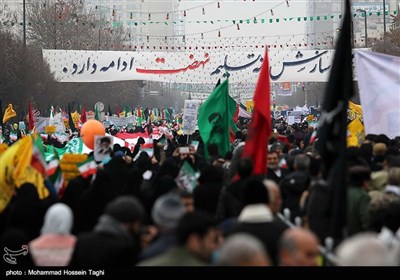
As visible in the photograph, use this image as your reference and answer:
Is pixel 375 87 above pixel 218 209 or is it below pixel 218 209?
above

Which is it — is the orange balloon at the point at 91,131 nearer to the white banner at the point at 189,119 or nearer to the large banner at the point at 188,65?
the white banner at the point at 189,119

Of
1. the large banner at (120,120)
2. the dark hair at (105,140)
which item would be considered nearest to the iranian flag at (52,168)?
the dark hair at (105,140)

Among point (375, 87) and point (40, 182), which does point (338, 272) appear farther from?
point (375, 87)

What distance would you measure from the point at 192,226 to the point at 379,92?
9564 mm

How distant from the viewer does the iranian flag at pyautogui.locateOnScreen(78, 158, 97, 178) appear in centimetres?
1147

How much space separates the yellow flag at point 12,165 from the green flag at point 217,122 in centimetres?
519

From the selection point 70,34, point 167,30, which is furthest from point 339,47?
point 167,30

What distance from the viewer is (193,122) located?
20.4 meters

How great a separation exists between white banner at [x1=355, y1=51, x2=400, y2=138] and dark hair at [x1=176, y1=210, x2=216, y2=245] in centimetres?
886

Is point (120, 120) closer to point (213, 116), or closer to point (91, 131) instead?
point (91, 131)

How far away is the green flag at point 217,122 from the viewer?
1524 cm

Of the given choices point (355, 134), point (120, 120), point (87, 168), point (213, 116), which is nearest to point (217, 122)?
point (213, 116)

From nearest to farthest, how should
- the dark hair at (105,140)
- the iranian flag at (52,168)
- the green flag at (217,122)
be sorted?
1. the iranian flag at (52,168)
2. the dark hair at (105,140)
3. the green flag at (217,122)

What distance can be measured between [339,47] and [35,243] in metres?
2.40
